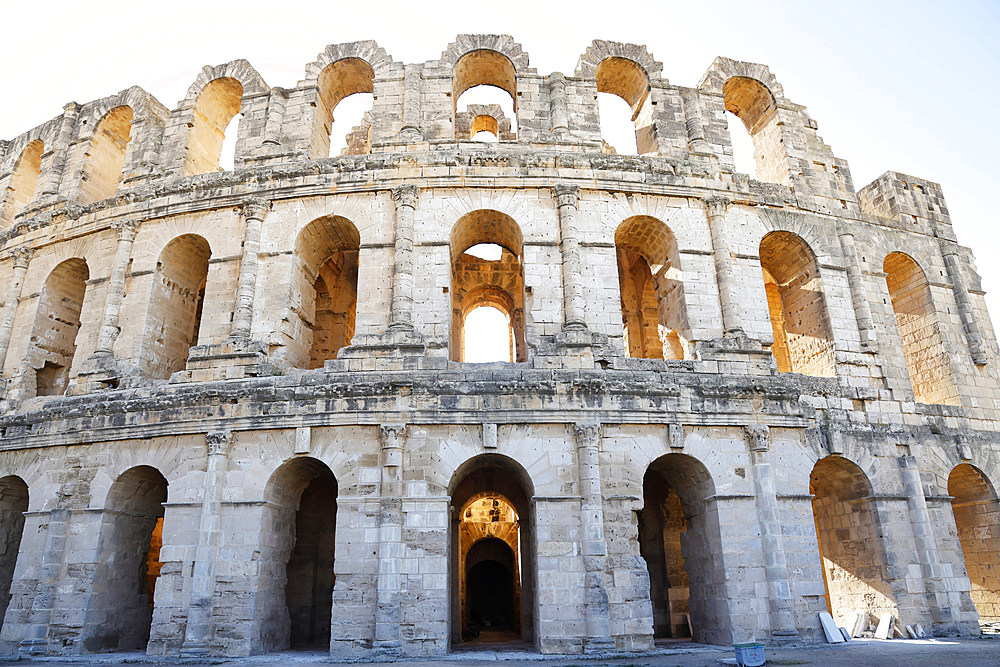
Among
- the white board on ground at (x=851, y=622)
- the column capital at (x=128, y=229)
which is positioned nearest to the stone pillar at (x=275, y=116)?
the column capital at (x=128, y=229)

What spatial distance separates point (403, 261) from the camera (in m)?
13.1

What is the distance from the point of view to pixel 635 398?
472 inches

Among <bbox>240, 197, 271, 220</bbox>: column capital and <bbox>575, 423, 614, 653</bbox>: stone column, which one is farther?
<bbox>240, 197, 271, 220</bbox>: column capital

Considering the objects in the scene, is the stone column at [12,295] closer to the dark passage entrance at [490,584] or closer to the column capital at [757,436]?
the dark passage entrance at [490,584]

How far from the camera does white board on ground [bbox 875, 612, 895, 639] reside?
1209 cm

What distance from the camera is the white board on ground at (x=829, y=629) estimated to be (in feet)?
36.8

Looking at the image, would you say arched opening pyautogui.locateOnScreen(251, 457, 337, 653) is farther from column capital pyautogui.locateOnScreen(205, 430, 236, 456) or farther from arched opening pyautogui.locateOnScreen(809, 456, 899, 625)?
arched opening pyautogui.locateOnScreen(809, 456, 899, 625)

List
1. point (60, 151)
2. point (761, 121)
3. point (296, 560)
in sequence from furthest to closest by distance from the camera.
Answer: point (60, 151), point (761, 121), point (296, 560)

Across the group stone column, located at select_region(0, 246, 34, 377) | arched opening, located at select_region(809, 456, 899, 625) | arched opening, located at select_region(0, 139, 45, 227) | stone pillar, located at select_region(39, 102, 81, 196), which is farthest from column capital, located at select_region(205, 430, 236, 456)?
arched opening, located at select_region(0, 139, 45, 227)

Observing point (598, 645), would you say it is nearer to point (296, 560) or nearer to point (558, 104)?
point (296, 560)

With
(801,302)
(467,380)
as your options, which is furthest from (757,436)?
(467,380)

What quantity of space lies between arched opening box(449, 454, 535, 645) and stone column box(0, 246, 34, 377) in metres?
11.6

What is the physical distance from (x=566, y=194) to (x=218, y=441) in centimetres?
867

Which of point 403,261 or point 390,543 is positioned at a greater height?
point 403,261
